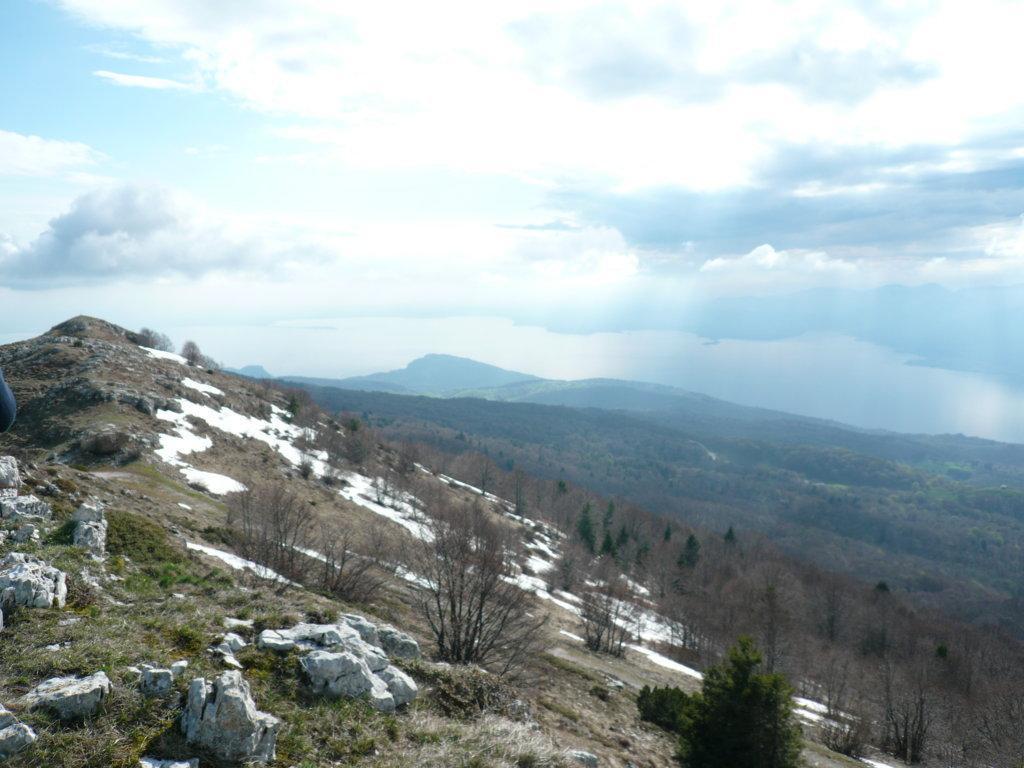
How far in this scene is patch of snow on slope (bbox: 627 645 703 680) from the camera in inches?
1620

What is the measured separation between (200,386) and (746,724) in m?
67.5

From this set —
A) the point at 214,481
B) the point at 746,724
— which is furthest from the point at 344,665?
the point at 214,481

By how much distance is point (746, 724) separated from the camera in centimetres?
1358

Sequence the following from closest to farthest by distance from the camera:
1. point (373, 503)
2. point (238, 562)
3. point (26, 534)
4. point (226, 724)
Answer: point (226, 724) → point (26, 534) → point (238, 562) → point (373, 503)

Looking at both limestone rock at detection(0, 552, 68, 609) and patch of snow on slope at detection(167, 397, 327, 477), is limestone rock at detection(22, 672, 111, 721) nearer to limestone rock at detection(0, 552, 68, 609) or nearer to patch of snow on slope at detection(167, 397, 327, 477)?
limestone rock at detection(0, 552, 68, 609)

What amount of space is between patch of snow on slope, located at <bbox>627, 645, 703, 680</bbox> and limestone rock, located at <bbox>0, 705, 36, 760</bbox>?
40.7m

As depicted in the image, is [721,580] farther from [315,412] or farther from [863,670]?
[315,412]

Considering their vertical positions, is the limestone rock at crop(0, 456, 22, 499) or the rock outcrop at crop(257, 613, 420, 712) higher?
the limestone rock at crop(0, 456, 22, 499)

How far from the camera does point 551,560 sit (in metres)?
69.9

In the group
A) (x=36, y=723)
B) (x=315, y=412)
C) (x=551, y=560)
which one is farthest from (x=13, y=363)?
(x=36, y=723)

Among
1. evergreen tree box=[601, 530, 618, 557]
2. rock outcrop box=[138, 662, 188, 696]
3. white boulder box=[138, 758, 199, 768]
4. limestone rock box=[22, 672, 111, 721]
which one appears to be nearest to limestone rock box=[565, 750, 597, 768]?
white boulder box=[138, 758, 199, 768]

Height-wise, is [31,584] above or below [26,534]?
above

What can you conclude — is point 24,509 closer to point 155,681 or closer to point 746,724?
point 155,681

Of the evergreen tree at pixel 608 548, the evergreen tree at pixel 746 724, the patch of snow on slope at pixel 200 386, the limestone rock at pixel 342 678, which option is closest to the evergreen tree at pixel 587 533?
the evergreen tree at pixel 608 548
